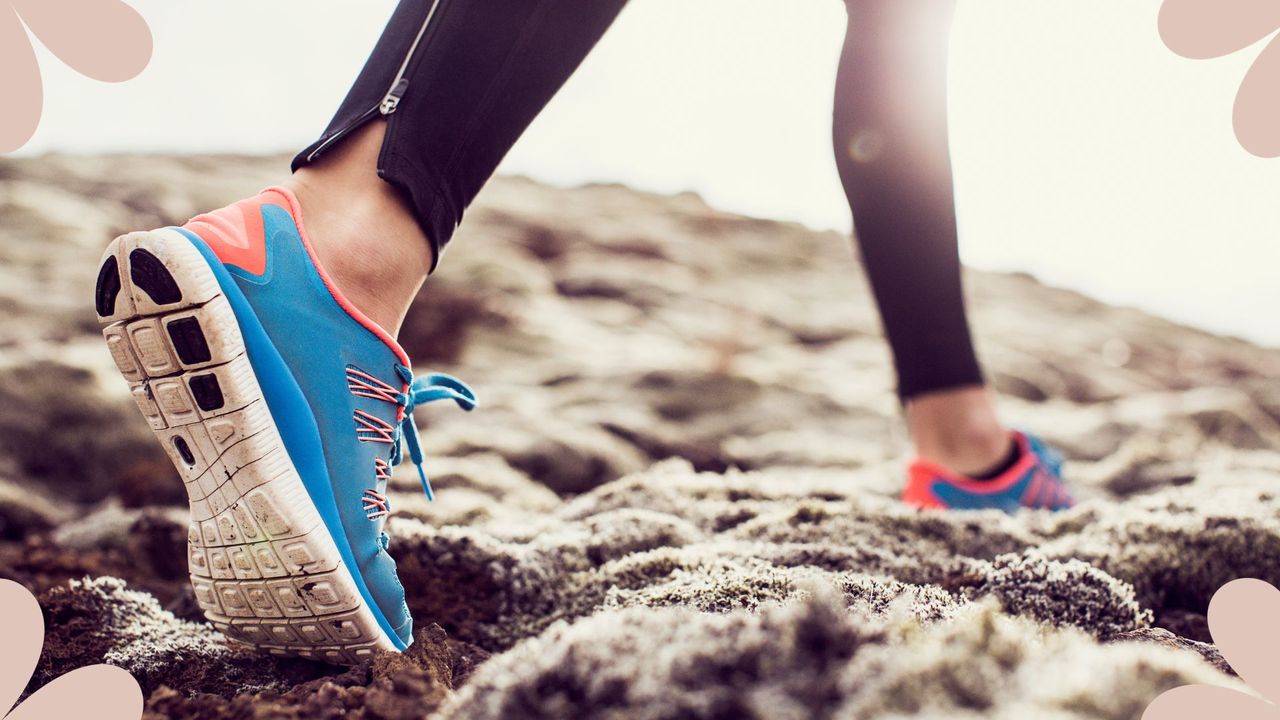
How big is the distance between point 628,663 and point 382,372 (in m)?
0.71

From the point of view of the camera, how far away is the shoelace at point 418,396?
1.28 meters

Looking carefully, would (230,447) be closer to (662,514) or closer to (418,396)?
(418,396)

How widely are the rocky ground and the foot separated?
0.33 ft

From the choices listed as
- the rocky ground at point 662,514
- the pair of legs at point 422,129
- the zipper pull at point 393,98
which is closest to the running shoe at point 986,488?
the rocky ground at point 662,514

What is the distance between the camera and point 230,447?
107 centimetres

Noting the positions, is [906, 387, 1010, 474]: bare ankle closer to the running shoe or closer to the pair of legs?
the running shoe

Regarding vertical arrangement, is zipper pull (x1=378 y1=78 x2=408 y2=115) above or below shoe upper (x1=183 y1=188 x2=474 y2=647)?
above

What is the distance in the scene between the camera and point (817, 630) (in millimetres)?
658

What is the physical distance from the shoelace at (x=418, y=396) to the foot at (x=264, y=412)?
0.09m

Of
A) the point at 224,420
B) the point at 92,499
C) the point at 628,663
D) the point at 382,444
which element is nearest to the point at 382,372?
the point at 382,444

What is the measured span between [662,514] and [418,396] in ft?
1.97

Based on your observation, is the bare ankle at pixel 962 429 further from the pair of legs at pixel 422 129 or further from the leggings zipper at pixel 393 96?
the leggings zipper at pixel 393 96

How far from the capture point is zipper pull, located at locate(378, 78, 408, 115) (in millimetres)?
1160

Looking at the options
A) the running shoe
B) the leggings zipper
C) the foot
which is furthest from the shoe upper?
the running shoe
